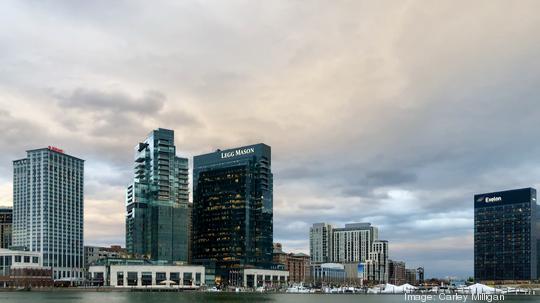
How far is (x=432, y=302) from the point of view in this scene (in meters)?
177

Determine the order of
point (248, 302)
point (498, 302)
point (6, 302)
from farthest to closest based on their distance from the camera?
point (498, 302), point (248, 302), point (6, 302)

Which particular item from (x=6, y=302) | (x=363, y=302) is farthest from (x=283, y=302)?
(x=6, y=302)

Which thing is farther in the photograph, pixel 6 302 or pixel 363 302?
→ pixel 363 302

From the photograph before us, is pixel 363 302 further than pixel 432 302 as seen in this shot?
Yes

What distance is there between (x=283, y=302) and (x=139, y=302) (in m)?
42.2

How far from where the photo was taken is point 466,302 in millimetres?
182750

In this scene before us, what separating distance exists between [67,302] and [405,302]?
96.0m

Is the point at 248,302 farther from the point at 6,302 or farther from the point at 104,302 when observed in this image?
the point at 6,302

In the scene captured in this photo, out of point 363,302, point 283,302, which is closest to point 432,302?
point 363,302

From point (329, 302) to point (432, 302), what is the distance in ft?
98.6

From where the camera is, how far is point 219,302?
568ft

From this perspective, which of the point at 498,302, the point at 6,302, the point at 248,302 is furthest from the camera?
the point at 498,302

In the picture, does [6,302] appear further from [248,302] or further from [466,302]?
[466,302]

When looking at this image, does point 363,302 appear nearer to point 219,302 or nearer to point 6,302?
point 219,302
